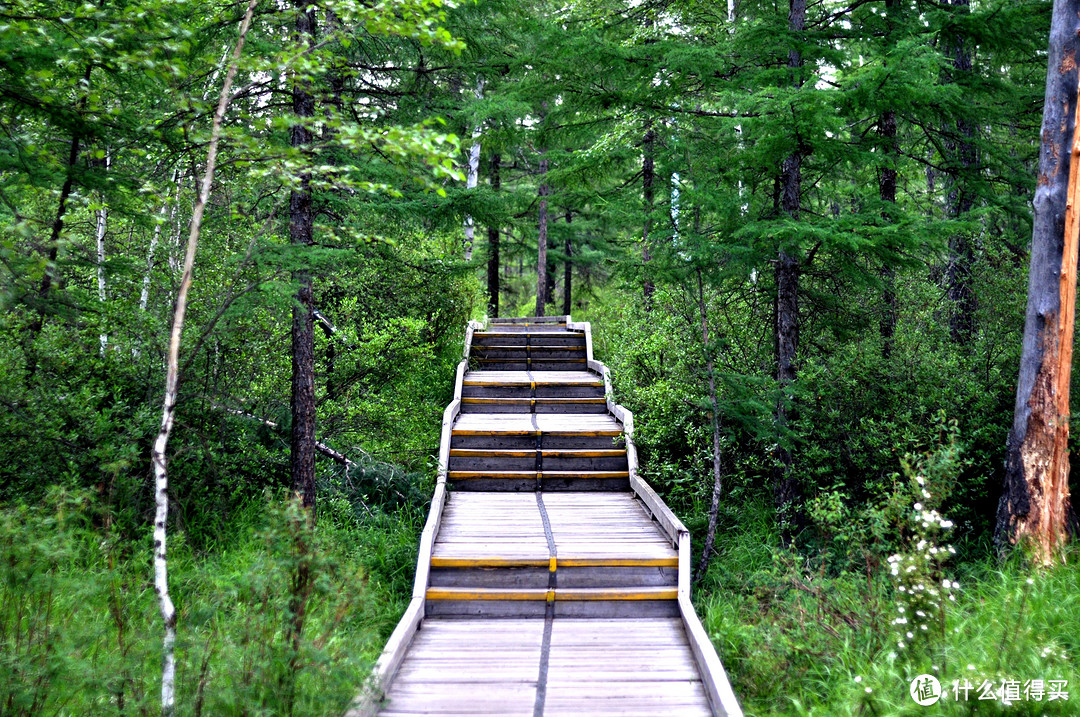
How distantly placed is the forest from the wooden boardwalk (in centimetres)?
50

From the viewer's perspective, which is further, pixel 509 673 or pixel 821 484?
pixel 821 484

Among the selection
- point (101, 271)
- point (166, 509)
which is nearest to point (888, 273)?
point (166, 509)

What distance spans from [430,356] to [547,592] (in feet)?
19.4

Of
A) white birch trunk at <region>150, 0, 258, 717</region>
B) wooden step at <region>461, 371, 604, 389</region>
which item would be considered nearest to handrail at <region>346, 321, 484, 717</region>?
white birch trunk at <region>150, 0, 258, 717</region>

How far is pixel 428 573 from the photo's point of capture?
6.43 metres

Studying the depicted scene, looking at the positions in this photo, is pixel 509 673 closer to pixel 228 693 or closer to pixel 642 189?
pixel 228 693

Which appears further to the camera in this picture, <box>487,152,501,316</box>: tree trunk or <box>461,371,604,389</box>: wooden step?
<box>487,152,501,316</box>: tree trunk

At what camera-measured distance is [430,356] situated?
11297mm

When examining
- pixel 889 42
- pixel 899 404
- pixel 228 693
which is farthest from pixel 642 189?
pixel 228 693

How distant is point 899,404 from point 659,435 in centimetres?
305

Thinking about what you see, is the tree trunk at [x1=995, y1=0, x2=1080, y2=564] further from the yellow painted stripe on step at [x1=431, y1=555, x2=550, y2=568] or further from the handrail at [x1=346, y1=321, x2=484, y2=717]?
the handrail at [x1=346, y1=321, x2=484, y2=717]

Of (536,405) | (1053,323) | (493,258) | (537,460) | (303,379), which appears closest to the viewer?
(1053,323)

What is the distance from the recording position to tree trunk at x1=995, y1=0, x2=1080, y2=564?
6.50m

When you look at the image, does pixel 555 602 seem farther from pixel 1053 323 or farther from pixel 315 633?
pixel 1053 323
